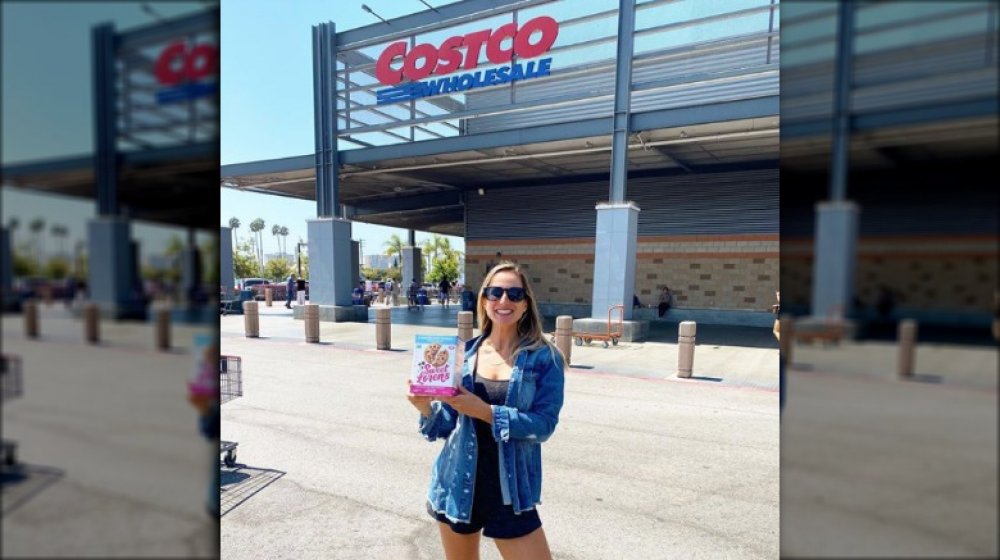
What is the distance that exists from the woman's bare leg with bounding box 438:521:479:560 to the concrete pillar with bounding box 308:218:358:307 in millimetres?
18083

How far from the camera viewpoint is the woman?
249cm

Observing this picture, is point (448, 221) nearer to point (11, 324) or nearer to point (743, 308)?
point (743, 308)

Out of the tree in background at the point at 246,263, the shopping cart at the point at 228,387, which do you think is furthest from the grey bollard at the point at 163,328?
the tree in background at the point at 246,263

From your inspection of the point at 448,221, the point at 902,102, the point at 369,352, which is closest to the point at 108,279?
the point at 902,102

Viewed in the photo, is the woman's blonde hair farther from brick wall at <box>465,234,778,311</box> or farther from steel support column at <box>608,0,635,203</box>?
brick wall at <box>465,234,778,311</box>

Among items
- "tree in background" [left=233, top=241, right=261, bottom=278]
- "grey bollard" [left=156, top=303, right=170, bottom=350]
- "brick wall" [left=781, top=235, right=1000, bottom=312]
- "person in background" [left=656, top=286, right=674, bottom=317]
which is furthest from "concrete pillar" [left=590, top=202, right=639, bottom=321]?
"tree in background" [left=233, top=241, right=261, bottom=278]

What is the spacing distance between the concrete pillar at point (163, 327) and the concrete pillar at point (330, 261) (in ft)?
63.4

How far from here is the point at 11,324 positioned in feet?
3.05

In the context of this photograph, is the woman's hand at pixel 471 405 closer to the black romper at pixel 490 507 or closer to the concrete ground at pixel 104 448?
the black romper at pixel 490 507

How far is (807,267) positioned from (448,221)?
1415 inches

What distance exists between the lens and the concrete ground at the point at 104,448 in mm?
Result: 967

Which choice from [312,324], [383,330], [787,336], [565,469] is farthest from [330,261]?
[787,336]

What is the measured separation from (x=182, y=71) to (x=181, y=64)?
0.02 m

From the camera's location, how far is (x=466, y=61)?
1714cm
